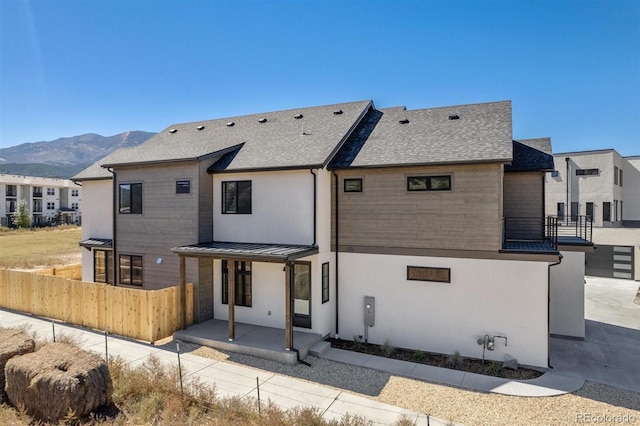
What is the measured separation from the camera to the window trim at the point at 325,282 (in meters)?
11.1

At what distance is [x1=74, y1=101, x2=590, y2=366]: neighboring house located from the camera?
9766mm

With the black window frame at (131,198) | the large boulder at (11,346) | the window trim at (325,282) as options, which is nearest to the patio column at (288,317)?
the window trim at (325,282)

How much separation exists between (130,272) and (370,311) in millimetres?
9824

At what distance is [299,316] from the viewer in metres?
11.2

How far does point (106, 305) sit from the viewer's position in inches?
453

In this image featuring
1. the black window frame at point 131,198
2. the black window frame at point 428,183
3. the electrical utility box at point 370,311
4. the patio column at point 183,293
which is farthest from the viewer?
the black window frame at point 131,198

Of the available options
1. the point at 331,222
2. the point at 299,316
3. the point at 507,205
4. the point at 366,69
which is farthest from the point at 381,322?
the point at 366,69

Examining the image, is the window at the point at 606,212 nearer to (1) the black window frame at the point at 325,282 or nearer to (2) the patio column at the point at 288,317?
(1) the black window frame at the point at 325,282

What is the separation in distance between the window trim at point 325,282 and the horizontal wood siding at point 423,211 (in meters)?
0.93

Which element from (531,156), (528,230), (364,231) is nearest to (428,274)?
(364,231)

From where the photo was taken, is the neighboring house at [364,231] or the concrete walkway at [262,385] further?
the neighboring house at [364,231]

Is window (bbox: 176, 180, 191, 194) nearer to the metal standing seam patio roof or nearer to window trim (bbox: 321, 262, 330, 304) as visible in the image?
the metal standing seam patio roof

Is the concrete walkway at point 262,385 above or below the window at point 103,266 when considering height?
below

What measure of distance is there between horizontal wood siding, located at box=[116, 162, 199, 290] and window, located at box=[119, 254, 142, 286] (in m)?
0.28
